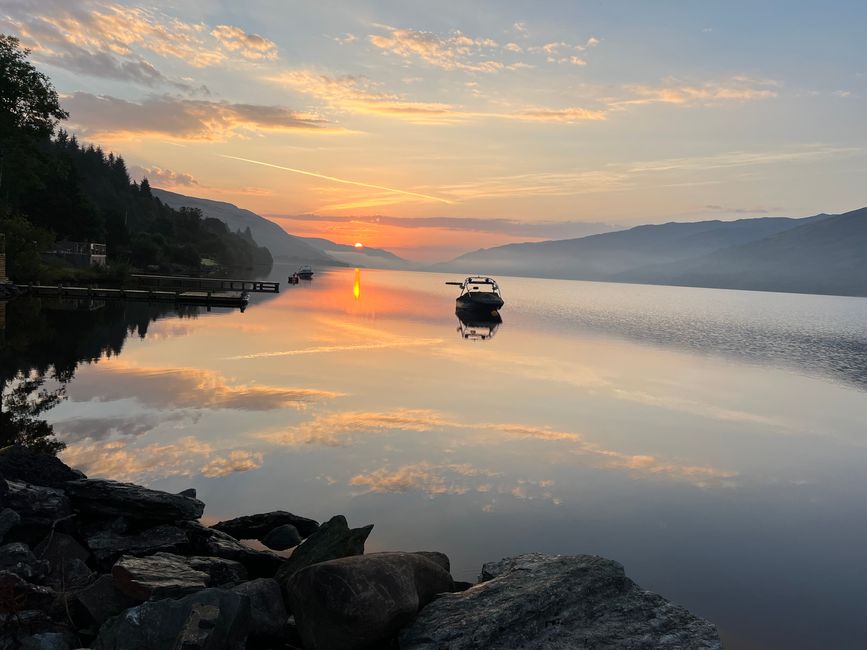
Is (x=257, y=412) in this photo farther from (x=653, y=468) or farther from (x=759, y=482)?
(x=759, y=482)

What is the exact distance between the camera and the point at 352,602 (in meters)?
8.20

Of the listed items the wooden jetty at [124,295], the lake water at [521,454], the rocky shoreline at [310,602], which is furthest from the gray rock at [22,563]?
the wooden jetty at [124,295]

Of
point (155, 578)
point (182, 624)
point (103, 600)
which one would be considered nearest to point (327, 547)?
point (155, 578)

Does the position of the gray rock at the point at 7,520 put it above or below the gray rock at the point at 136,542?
above

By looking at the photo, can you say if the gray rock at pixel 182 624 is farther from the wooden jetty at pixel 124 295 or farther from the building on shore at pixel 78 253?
the building on shore at pixel 78 253

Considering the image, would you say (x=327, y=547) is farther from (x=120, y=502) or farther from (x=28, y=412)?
(x=28, y=412)

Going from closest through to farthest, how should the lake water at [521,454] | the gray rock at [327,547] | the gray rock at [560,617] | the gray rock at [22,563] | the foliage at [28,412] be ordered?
the gray rock at [560,617], the gray rock at [22,563], the gray rock at [327,547], the lake water at [521,454], the foliage at [28,412]

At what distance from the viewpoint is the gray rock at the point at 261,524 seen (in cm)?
1359

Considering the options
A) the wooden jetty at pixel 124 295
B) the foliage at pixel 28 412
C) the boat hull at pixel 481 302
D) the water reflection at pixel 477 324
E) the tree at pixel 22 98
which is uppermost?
the tree at pixel 22 98

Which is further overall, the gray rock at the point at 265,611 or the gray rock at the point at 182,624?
the gray rock at the point at 265,611

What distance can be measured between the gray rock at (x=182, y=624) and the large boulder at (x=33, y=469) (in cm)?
600

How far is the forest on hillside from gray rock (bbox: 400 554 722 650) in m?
75.1

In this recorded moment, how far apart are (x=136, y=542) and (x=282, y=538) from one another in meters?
3.04

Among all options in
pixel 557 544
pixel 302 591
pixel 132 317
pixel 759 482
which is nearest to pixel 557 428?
pixel 759 482
